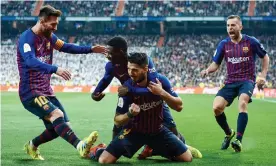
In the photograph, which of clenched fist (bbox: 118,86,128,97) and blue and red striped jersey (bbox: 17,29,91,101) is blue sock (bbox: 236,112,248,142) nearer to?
clenched fist (bbox: 118,86,128,97)

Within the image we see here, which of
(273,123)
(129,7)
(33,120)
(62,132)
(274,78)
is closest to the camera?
(62,132)

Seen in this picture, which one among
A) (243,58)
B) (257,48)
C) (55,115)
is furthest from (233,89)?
(55,115)

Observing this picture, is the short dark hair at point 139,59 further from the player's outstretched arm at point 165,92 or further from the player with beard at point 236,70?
the player with beard at point 236,70

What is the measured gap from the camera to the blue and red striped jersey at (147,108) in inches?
297

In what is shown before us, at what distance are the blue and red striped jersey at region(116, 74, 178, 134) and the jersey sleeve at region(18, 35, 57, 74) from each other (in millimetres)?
1063

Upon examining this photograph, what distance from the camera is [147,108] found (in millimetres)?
7629

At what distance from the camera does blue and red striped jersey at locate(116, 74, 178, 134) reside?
7.56m

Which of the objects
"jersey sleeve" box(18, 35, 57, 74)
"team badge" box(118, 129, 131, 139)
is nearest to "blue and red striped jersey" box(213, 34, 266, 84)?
"team badge" box(118, 129, 131, 139)

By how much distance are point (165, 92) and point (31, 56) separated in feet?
6.49

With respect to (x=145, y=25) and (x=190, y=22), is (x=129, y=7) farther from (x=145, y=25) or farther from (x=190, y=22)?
(x=190, y=22)

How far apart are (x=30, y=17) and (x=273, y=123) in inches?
1862

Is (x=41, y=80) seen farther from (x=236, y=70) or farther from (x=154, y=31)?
(x=154, y=31)

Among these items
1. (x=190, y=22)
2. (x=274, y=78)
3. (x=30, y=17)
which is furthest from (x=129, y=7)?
(x=274, y=78)

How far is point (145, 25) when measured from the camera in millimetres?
60906
